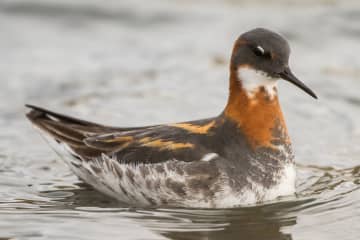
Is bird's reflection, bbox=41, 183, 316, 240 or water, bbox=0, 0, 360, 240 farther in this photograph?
water, bbox=0, 0, 360, 240

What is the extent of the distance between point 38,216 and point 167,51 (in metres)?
6.62

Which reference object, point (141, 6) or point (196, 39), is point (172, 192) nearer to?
point (196, 39)

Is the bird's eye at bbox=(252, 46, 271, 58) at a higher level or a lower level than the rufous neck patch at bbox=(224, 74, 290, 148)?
higher

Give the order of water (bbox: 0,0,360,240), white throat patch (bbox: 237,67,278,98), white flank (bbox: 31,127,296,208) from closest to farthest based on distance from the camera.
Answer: water (bbox: 0,0,360,240) < white flank (bbox: 31,127,296,208) < white throat patch (bbox: 237,67,278,98)

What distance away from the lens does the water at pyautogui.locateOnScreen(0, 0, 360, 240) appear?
26.0 ft

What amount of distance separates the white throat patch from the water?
106cm

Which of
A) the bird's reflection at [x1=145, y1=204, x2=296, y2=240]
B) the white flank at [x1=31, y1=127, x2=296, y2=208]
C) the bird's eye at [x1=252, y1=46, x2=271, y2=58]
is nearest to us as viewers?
the bird's reflection at [x1=145, y1=204, x2=296, y2=240]

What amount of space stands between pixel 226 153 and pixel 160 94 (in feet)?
14.1

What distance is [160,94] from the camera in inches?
490

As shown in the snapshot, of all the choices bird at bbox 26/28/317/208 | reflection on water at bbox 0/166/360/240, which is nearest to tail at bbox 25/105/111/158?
bird at bbox 26/28/317/208

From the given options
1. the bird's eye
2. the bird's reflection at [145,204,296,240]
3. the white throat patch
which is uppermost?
the bird's eye

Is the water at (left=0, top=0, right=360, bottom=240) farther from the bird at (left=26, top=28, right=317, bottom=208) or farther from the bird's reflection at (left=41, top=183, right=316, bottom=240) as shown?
the bird at (left=26, top=28, right=317, bottom=208)

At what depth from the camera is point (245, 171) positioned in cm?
817

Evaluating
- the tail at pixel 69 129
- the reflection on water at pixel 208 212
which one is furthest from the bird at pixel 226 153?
the tail at pixel 69 129
